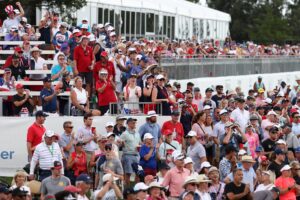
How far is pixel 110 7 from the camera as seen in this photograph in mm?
51000

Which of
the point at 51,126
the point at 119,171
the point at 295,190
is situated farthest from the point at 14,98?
the point at 295,190

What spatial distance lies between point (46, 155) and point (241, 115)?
6.71 m

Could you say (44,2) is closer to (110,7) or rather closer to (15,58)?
(110,7)

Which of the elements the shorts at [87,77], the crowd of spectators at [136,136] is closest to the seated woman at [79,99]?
the crowd of spectators at [136,136]

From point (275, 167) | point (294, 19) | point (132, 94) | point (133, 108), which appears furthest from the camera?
point (294, 19)

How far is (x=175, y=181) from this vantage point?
22.0 meters

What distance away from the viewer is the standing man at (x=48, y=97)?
1038 inches

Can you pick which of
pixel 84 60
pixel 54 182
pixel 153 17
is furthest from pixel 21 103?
pixel 153 17

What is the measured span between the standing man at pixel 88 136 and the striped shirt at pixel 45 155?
4.63 feet

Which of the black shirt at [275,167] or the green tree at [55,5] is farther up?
the green tree at [55,5]

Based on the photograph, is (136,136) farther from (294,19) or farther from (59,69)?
(294,19)

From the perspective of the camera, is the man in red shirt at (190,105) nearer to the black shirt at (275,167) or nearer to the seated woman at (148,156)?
the seated woman at (148,156)

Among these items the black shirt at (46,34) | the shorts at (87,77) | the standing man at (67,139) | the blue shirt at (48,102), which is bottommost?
the standing man at (67,139)

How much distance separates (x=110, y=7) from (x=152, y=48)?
1368cm
